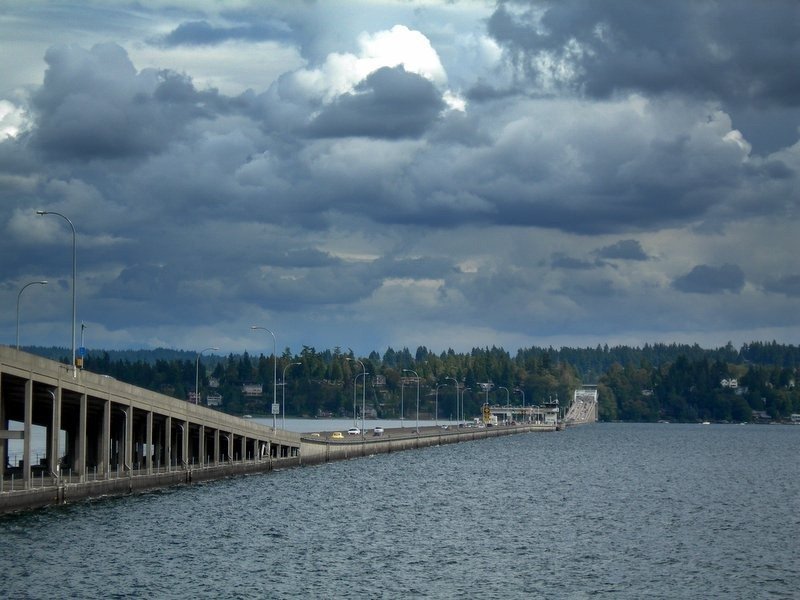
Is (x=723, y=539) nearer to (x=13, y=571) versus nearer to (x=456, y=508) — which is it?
(x=456, y=508)

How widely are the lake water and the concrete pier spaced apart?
1.58 m

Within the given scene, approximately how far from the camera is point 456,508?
104m

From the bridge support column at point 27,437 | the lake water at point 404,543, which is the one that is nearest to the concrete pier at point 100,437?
the bridge support column at point 27,437

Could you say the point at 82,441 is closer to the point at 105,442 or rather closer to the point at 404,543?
the point at 105,442

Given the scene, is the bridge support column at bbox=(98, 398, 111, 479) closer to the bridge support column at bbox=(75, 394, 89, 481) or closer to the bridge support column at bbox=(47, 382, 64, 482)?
the bridge support column at bbox=(75, 394, 89, 481)

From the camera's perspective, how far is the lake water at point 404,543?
2402 inches

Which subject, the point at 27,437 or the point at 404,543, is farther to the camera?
the point at 27,437

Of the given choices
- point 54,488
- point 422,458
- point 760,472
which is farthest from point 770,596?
point 422,458

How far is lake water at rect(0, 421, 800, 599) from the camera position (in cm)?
6100

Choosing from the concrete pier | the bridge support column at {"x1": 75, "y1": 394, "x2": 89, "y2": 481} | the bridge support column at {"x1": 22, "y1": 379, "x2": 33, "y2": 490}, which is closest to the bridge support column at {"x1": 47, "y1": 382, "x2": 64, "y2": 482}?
the concrete pier

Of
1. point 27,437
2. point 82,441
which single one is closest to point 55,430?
point 27,437

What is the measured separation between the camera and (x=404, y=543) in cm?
7838

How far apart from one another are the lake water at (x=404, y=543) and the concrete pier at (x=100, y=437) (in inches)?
62.4

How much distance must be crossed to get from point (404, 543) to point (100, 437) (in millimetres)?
31065
